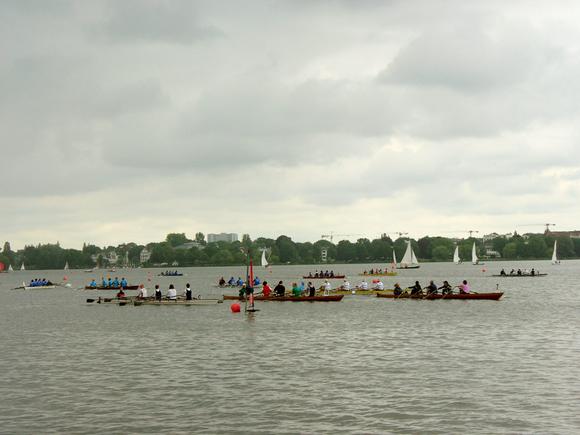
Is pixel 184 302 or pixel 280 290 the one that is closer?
pixel 184 302

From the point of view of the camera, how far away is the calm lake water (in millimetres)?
21250

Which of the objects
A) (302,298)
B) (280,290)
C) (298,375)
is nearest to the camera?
(298,375)

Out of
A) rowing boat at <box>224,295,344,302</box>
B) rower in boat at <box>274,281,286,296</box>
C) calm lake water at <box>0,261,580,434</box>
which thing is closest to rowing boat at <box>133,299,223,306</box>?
rowing boat at <box>224,295,344,302</box>

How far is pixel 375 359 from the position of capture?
31.8m

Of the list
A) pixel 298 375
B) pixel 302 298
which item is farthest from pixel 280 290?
pixel 298 375

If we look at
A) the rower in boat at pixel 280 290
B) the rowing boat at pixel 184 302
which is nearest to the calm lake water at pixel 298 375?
the rowing boat at pixel 184 302

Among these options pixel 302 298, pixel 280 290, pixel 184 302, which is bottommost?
pixel 184 302

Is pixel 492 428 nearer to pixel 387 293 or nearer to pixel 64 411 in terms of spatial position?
pixel 64 411

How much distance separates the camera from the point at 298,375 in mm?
28188

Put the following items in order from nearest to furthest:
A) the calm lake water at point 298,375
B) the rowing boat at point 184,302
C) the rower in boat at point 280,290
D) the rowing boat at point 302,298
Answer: the calm lake water at point 298,375, the rowing boat at point 184,302, the rowing boat at point 302,298, the rower in boat at point 280,290

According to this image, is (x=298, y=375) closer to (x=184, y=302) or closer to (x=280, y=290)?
(x=184, y=302)

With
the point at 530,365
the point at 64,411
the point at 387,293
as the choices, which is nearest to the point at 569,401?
the point at 530,365

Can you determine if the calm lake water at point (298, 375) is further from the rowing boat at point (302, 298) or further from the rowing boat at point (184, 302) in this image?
the rowing boat at point (302, 298)

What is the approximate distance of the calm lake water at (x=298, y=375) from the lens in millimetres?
21250
